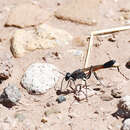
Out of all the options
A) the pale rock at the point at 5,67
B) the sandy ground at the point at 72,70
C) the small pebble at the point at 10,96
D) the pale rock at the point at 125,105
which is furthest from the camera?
the pale rock at the point at 5,67

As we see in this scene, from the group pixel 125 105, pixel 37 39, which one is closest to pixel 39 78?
pixel 37 39

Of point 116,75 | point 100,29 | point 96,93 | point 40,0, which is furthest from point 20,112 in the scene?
Result: point 40,0

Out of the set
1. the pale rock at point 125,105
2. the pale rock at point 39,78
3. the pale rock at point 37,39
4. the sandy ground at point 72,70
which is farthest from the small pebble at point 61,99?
the pale rock at point 37,39

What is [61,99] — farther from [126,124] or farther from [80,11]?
[80,11]

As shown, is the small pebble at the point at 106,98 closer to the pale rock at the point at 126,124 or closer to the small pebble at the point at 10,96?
the pale rock at the point at 126,124

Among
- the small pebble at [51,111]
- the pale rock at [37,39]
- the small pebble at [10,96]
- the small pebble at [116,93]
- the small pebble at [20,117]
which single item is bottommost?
the small pebble at [20,117]

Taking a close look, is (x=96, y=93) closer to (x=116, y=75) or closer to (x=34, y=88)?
(x=116, y=75)

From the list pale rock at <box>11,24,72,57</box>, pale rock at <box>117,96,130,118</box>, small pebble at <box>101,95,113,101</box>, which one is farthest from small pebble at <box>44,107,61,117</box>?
pale rock at <box>11,24,72,57</box>
